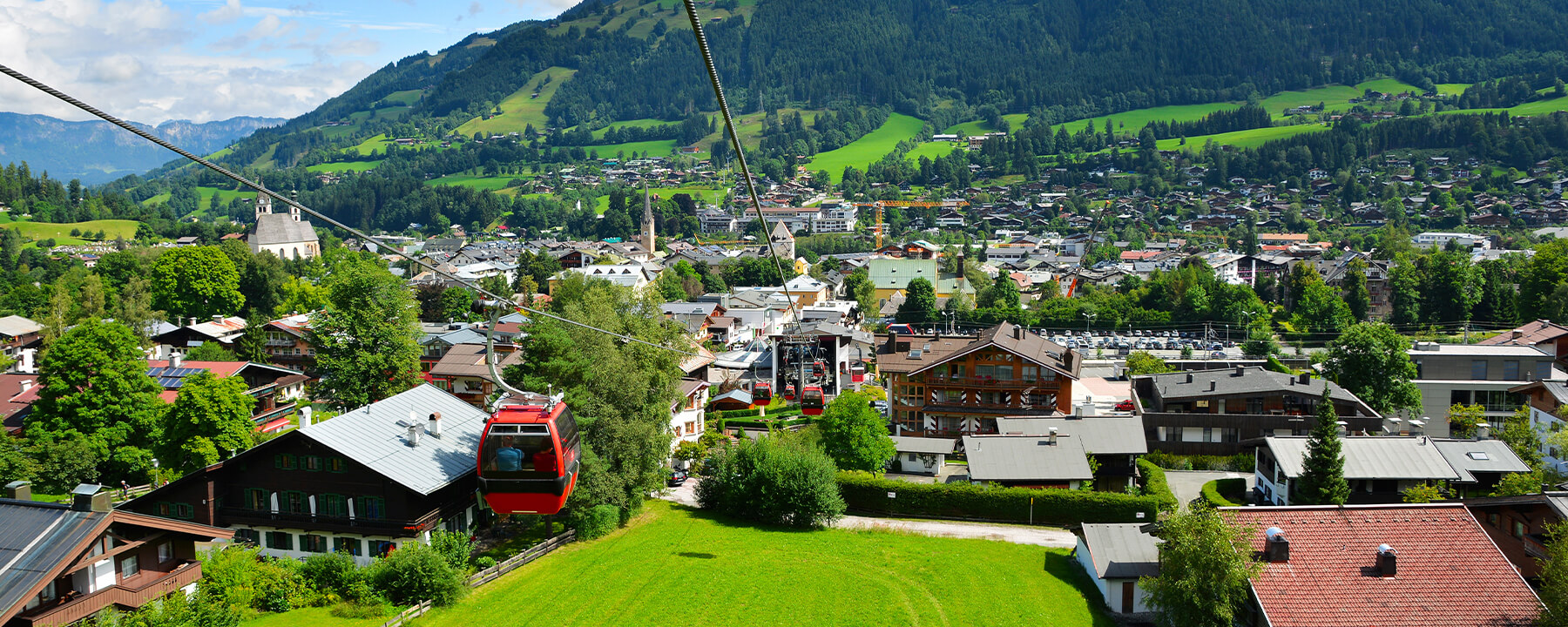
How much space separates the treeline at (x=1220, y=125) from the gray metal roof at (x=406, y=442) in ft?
588

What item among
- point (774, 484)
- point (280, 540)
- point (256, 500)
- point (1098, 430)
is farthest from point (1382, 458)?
point (256, 500)

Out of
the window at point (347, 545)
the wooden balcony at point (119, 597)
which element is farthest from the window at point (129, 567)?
the window at point (347, 545)

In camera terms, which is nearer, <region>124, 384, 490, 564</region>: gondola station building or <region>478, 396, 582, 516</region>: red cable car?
<region>478, 396, 582, 516</region>: red cable car

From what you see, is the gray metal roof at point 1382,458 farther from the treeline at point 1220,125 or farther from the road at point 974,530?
the treeline at point 1220,125

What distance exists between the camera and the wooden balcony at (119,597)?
16281 millimetres

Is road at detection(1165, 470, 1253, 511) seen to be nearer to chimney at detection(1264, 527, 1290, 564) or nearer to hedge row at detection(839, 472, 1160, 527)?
hedge row at detection(839, 472, 1160, 527)

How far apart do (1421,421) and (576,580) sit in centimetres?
3319

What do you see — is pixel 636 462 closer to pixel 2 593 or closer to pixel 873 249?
pixel 2 593

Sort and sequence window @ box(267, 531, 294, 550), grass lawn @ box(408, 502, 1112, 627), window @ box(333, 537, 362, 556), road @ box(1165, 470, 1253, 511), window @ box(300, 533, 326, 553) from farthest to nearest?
road @ box(1165, 470, 1253, 511), window @ box(267, 531, 294, 550), window @ box(300, 533, 326, 553), window @ box(333, 537, 362, 556), grass lawn @ box(408, 502, 1112, 627)

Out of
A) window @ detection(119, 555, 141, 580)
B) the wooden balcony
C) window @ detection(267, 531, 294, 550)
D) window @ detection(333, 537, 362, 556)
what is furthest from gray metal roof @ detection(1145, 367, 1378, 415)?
window @ detection(119, 555, 141, 580)

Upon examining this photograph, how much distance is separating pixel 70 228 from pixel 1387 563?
407ft

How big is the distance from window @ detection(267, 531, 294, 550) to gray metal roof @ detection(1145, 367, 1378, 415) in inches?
1195

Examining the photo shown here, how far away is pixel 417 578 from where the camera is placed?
2175 centimetres

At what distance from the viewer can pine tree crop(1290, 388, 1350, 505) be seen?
27.6 meters
